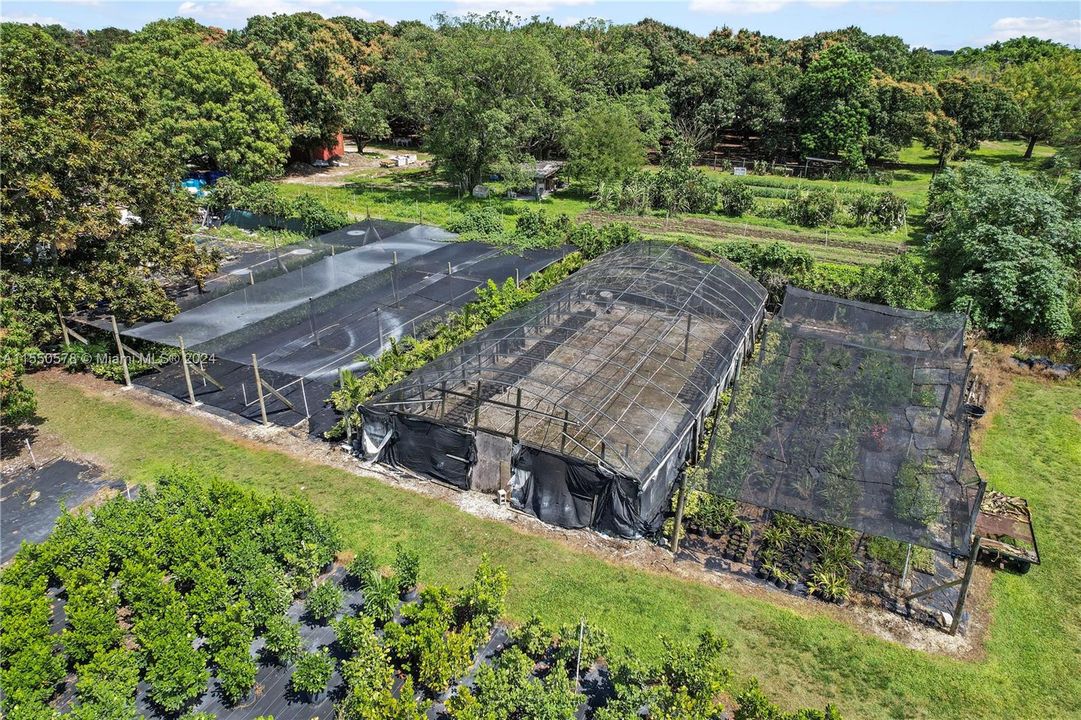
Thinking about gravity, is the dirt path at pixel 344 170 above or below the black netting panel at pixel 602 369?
above

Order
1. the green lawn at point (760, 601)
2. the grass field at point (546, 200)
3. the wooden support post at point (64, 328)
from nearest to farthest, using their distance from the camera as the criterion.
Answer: the green lawn at point (760, 601)
the wooden support post at point (64, 328)
the grass field at point (546, 200)

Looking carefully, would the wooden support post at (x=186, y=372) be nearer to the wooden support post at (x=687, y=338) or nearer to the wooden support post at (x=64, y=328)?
the wooden support post at (x=64, y=328)

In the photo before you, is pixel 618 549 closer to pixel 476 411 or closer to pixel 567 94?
pixel 476 411

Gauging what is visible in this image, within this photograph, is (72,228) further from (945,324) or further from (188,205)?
(945,324)

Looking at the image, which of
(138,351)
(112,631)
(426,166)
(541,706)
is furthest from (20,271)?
(426,166)

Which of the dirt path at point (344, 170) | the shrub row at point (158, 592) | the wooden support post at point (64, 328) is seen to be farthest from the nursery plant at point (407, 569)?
the dirt path at point (344, 170)

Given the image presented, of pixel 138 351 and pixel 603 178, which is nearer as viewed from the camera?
pixel 138 351
